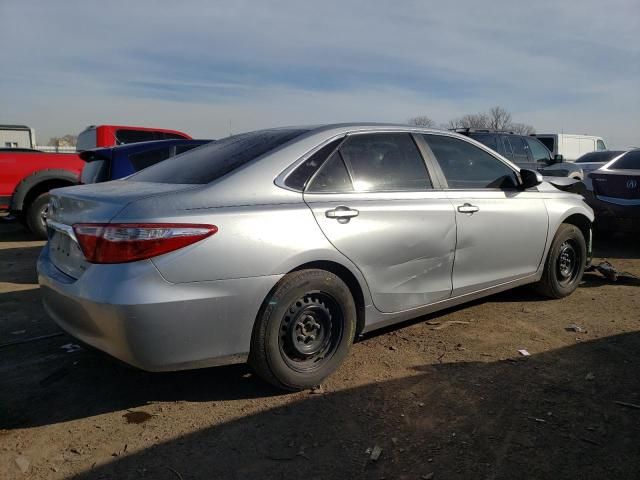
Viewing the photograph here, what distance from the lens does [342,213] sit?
324cm

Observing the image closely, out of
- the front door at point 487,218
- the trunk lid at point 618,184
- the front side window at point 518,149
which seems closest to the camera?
the front door at point 487,218

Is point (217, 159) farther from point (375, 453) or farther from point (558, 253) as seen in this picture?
point (558, 253)

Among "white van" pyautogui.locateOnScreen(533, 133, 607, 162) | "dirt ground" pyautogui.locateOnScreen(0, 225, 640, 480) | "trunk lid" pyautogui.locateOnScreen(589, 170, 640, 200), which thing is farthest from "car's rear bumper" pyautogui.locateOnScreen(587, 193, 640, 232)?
"white van" pyautogui.locateOnScreen(533, 133, 607, 162)

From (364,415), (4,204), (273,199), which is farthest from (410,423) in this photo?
(4,204)

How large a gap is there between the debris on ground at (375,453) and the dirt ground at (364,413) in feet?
0.09

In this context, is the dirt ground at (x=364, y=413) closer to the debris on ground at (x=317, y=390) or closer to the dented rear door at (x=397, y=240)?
the debris on ground at (x=317, y=390)

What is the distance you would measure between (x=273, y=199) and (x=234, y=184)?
0.24m

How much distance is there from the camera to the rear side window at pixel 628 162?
767cm

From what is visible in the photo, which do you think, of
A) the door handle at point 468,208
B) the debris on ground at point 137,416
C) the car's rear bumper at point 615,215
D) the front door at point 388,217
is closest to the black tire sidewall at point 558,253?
the door handle at point 468,208

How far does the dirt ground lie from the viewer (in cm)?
251

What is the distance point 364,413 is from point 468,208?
1.82 meters

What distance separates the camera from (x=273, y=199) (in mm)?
3035

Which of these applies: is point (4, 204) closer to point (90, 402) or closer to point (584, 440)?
point (90, 402)

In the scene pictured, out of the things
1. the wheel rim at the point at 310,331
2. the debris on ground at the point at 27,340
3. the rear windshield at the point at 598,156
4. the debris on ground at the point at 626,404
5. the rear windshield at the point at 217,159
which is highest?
the rear windshield at the point at 598,156
